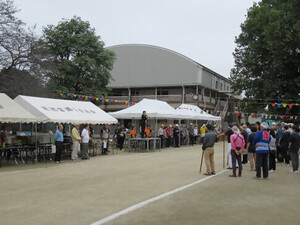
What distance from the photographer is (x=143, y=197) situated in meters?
7.61

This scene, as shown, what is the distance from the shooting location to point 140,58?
45.4 m

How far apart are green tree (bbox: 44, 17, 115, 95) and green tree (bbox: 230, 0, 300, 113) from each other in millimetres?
13331

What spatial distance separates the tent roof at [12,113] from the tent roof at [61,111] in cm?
50

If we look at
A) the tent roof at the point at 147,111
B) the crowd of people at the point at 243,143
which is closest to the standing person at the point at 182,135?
the crowd of people at the point at 243,143

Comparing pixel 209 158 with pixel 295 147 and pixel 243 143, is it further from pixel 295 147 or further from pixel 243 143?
pixel 295 147

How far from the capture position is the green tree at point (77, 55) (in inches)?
1238

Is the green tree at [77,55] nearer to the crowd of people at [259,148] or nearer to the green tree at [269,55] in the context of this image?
the green tree at [269,55]

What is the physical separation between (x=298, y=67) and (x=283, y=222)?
2589cm

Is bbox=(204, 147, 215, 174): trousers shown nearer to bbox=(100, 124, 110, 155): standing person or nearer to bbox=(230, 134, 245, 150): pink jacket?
bbox=(230, 134, 245, 150): pink jacket

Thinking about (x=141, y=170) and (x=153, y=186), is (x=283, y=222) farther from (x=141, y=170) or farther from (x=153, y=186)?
(x=141, y=170)

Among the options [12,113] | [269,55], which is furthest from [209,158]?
[269,55]

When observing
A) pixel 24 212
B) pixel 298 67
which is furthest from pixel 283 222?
pixel 298 67

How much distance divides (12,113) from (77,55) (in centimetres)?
1976

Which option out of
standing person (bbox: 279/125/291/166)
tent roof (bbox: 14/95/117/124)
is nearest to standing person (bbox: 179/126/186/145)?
tent roof (bbox: 14/95/117/124)
